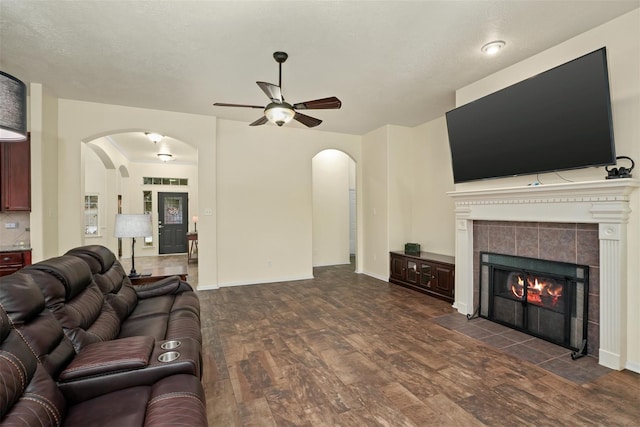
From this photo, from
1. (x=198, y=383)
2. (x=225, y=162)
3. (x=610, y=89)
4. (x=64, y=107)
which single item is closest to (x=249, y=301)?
(x=225, y=162)

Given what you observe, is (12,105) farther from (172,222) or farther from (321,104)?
(172,222)

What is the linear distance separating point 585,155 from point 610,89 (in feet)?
1.99

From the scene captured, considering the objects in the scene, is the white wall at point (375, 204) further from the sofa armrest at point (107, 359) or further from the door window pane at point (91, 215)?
the door window pane at point (91, 215)

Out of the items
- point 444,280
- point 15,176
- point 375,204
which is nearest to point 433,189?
point 375,204

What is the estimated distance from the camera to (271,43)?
3.03 m

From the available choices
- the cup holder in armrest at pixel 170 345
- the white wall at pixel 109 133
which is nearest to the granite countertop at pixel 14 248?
the white wall at pixel 109 133

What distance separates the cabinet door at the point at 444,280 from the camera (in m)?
4.54

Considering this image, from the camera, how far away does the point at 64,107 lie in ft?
14.9

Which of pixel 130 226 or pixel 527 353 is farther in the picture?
pixel 130 226

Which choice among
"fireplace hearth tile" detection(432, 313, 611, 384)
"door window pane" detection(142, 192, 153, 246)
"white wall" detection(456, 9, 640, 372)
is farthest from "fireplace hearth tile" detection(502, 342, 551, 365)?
"door window pane" detection(142, 192, 153, 246)

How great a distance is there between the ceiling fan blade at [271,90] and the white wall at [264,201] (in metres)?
2.81

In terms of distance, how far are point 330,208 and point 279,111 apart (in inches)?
184

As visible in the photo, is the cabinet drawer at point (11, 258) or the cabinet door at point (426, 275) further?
the cabinet door at point (426, 275)

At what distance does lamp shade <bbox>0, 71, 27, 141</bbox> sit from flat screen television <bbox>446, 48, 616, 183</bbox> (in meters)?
3.85
